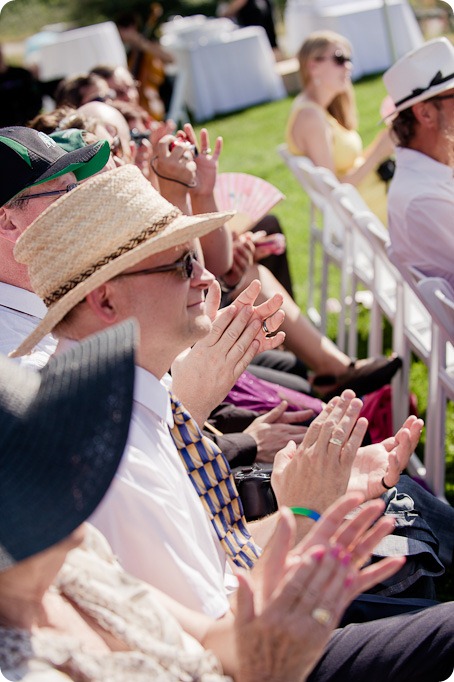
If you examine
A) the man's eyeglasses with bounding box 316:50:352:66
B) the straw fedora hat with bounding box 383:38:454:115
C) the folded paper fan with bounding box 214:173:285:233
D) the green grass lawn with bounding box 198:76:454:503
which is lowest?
the green grass lawn with bounding box 198:76:454:503

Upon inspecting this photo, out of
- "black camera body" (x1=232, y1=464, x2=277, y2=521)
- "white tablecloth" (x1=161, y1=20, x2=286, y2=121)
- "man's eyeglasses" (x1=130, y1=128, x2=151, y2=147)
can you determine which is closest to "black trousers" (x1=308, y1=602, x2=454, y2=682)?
"black camera body" (x1=232, y1=464, x2=277, y2=521)

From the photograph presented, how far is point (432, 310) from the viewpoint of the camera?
9.75 ft

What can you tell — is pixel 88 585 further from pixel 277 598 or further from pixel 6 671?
pixel 277 598

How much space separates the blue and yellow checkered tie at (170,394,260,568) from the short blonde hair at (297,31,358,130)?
4163mm

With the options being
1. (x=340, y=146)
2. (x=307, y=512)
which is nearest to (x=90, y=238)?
(x=307, y=512)

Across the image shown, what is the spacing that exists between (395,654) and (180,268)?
101 cm

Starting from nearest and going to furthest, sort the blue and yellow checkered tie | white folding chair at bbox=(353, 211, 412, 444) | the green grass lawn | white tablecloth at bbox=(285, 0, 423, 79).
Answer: the blue and yellow checkered tie → white folding chair at bbox=(353, 211, 412, 444) → the green grass lawn → white tablecloth at bbox=(285, 0, 423, 79)

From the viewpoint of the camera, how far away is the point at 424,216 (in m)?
3.36

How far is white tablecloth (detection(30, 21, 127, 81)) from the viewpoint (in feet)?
35.3

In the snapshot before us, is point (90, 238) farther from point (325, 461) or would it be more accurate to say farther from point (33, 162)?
point (33, 162)

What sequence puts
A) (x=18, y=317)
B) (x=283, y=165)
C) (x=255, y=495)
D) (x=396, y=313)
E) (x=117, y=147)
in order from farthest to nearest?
(x=283, y=165) < (x=396, y=313) < (x=117, y=147) < (x=18, y=317) < (x=255, y=495)

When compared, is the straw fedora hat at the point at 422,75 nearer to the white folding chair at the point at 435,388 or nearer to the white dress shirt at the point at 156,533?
the white folding chair at the point at 435,388

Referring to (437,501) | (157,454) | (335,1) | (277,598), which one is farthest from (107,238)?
(335,1)

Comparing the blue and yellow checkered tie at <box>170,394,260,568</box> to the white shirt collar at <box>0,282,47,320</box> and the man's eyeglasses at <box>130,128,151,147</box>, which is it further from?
the man's eyeglasses at <box>130,128,151,147</box>
